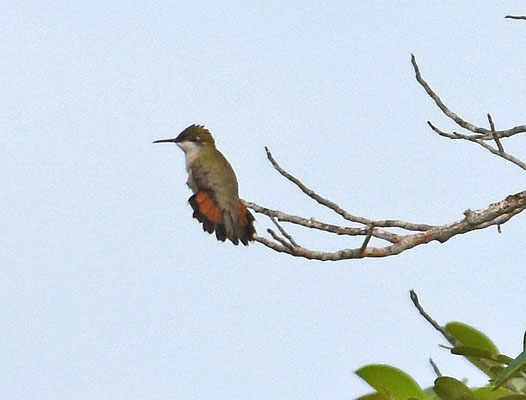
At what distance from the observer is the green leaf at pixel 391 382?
2590 millimetres

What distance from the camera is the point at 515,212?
5531mm

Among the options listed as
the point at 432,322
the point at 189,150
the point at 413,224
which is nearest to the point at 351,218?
the point at 413,224

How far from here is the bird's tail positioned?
7297 millimetres

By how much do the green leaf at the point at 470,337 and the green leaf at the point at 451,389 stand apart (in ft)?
0.91

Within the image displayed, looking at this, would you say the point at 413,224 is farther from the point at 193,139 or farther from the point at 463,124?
the point at 193,139

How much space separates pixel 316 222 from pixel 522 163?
109 cm

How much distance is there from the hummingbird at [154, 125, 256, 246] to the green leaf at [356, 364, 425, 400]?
4.51 meters

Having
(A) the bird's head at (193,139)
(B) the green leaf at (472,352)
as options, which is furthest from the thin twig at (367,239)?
(A) the bird's head at (193,139)

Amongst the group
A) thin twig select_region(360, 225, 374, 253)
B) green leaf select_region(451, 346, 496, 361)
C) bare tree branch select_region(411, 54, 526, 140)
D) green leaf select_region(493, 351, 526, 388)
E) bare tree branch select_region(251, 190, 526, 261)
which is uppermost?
bare tree branch select_region(411, 54, 526, 140)

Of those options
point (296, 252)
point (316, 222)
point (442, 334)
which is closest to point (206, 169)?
point (316, 222)

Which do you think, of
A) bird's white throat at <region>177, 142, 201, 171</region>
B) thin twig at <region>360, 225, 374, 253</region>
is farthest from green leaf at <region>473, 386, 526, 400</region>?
bird's white throat at <region>177, 142, 201, 171</region>

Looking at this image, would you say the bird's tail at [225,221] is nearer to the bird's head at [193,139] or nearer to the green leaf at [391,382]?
the bird's head at [193,139]

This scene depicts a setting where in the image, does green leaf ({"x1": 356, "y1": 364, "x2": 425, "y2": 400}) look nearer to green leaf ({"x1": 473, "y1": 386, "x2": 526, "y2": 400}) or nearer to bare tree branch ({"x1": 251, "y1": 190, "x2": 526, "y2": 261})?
green leaf ({"x1": 473, "y1": 386, "x2": 526, "y2": 400})

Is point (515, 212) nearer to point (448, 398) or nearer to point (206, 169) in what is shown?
point (448, 398)
